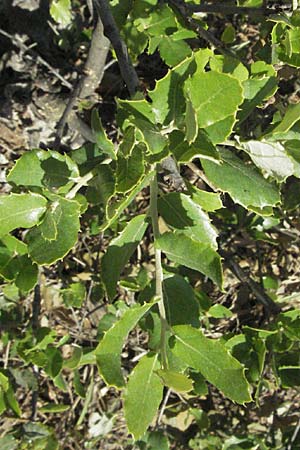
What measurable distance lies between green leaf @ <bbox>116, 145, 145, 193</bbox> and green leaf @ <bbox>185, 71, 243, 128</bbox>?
138 millimetres

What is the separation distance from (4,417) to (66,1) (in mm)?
1523

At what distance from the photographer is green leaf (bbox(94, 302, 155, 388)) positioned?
1208 mm

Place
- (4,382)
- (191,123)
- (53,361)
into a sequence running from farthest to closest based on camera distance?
(53,361)
(4,382)
(191,123)

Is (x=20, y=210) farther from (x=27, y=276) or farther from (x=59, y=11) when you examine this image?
(x=59, y=11)

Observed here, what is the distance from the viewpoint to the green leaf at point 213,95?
1062mm

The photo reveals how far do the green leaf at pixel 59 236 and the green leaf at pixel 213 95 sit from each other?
309 millimetres

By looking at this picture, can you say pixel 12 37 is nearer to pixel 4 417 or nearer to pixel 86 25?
pixel 86 25

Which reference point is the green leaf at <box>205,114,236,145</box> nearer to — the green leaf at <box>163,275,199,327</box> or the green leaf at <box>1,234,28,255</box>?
the green leaf at <box>163,275,199,327</box>

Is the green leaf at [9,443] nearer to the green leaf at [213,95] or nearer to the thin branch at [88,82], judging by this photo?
the thin branch at [88,82]

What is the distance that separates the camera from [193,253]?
117 cm

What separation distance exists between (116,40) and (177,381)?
79 centimetres

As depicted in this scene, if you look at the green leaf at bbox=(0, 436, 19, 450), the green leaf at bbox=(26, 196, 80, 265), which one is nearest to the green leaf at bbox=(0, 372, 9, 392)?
the green leaf at bbox=(0, 436, 19, 450)

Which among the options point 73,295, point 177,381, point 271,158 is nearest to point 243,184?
point 271,158

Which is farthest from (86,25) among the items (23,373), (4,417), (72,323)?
(4,417)
